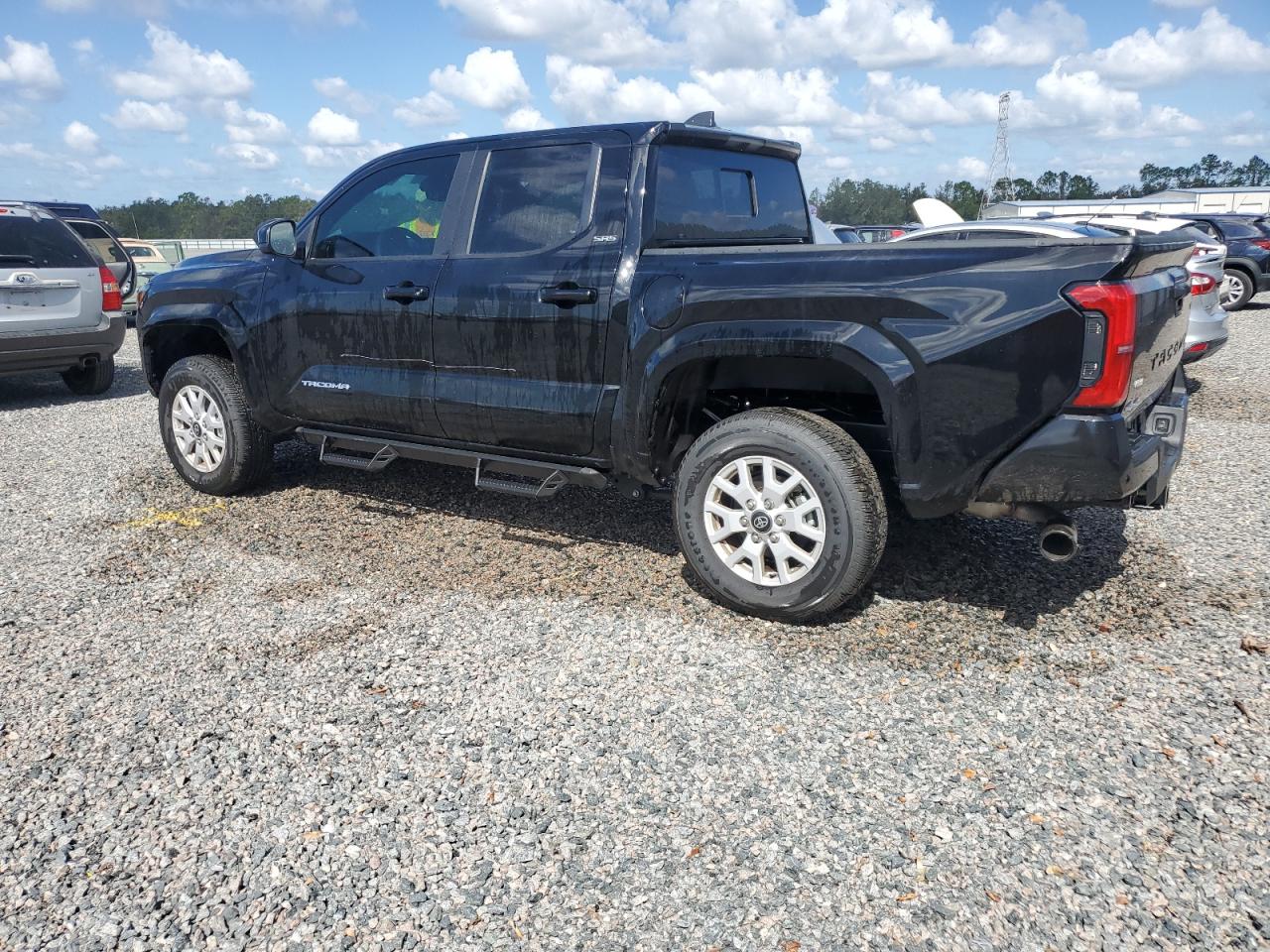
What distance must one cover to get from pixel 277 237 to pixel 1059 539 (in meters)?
4.20

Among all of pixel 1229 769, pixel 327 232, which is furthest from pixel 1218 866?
pixel 327 232

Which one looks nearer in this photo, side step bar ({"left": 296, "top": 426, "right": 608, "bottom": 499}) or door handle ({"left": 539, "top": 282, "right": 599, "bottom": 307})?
door handle ({"left": 539, "top": 282, "right": 599, "bottom": 307})

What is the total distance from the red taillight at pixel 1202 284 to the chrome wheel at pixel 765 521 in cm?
518

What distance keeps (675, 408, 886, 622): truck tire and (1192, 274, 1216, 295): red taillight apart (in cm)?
500

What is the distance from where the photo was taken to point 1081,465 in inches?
128

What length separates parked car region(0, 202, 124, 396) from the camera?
8602 mm

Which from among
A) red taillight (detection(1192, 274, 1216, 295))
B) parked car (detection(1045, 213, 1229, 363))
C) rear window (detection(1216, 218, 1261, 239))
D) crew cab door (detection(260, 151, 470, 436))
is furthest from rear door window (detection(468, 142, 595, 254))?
rear window (detection(1216, 218, 1261, 239))

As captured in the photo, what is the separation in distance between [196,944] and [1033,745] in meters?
2.42

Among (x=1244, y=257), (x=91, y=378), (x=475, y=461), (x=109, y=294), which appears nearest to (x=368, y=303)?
(x=475, y=461)

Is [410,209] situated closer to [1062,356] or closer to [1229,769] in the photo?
[1062,356]

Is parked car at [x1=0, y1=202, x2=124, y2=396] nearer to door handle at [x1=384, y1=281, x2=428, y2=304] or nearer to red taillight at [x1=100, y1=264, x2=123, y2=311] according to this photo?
red taillight at [x1=100, y1=264, x2=123, y2=311]

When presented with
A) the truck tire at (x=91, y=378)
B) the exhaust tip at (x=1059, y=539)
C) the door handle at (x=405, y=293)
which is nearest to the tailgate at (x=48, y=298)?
the truck tire at (x=91, y=378)

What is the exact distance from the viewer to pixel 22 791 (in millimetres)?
2883

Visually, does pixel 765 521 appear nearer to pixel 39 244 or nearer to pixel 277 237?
pixel 277 237
